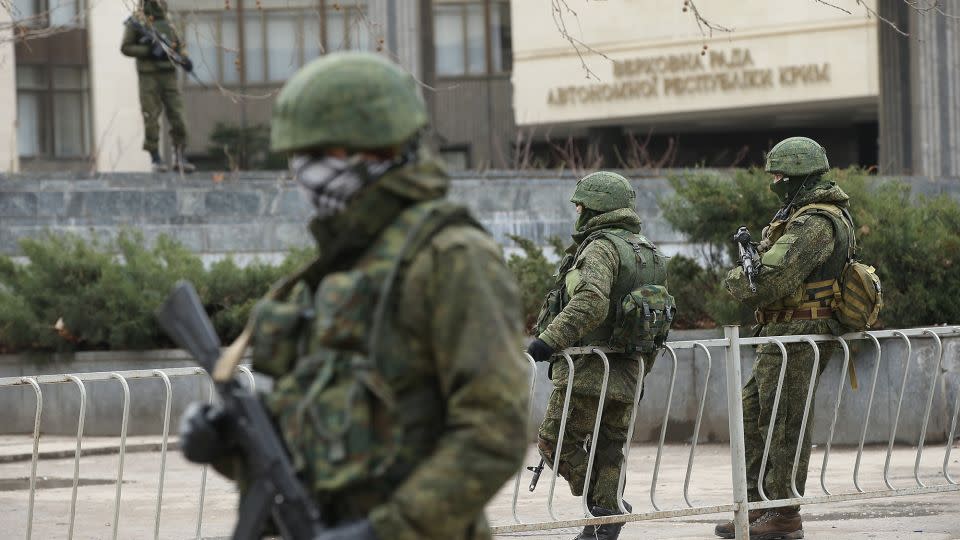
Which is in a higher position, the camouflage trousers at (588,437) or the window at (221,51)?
the window at (221,51)

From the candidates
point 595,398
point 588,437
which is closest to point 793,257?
point 595,398

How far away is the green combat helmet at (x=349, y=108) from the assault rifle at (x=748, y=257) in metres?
4.94

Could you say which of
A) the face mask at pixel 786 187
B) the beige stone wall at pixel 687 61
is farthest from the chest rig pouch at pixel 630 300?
the beige stone wall at pixel 687 61

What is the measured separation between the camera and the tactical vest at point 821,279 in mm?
7930

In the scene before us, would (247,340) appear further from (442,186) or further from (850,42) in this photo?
(850,42)

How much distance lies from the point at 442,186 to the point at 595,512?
4818 mm

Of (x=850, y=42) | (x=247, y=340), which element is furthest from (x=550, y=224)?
(x=850, y=42)

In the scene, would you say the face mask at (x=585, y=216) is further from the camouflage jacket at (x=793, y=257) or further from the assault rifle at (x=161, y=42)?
the assault rifle at (x=161, y=42)

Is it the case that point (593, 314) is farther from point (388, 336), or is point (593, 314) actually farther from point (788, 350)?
point (388, 336)

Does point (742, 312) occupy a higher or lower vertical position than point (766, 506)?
higher

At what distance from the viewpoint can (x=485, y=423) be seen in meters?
2.87

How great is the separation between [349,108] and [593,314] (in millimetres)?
4543

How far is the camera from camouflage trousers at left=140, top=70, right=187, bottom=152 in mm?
17750

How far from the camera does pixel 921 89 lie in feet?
80.2
